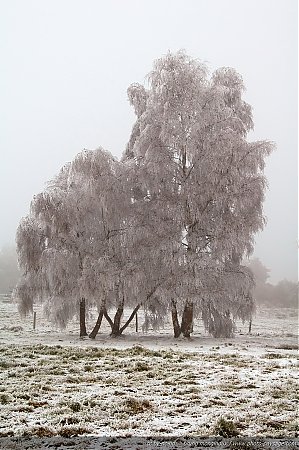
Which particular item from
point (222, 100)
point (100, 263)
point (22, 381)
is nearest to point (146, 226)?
point (100, 263)

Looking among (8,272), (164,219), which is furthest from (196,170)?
(8,272)

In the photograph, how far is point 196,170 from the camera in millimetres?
20344

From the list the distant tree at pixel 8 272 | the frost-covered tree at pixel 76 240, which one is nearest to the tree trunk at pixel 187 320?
the frost-covered tree at pixel 76 240

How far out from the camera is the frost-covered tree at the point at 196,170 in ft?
64.6

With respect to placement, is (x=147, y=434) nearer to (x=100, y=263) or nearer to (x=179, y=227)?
(x=100, y=263)

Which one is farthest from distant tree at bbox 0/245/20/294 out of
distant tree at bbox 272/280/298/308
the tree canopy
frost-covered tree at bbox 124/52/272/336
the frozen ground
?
the frozen ground

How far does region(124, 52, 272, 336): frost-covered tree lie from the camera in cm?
1970

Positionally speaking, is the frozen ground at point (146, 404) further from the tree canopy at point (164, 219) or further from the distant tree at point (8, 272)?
the distant tree at point (8, 272)

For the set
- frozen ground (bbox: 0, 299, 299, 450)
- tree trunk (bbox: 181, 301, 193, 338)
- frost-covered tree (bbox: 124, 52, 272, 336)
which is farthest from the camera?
tree trunk (bbox: 181, 301, 193, 338)

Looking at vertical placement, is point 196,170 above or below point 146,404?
above

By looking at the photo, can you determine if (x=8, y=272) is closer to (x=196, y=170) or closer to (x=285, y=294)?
(x=285, y=294)

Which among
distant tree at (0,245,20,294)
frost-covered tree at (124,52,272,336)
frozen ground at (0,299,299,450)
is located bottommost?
frozen ground at (0,299,299,450)

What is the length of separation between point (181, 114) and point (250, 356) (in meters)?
12.3

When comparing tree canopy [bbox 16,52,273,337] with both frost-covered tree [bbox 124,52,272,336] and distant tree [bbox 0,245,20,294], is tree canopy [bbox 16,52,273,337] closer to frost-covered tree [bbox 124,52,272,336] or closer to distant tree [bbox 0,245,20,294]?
frost-covered tree [bbox 124,52,272,336]
